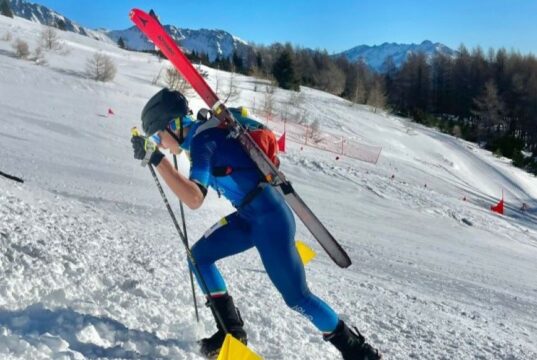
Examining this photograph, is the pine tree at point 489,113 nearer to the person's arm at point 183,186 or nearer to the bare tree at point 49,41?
the bare tree at point 49,41

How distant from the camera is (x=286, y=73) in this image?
52000 millimetres

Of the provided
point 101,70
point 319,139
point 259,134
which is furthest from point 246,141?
point 319,139

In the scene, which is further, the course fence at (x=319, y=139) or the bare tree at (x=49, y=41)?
the bare tree at (x=49, y=41)

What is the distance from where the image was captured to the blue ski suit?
288cm

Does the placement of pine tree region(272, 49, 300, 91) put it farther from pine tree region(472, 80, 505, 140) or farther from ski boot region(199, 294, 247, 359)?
ski boot region(199, 294, 247, 359)

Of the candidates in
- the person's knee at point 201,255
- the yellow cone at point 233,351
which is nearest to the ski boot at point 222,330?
the person's knee at point 201,255

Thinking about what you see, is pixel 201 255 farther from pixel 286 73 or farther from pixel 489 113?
pixel 489 113

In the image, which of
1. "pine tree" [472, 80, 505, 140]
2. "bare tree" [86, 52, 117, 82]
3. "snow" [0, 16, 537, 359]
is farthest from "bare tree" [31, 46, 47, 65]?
"pine tree" [472, 80, 505, 140]

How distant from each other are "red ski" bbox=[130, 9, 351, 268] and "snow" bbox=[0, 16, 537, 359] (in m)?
0.78

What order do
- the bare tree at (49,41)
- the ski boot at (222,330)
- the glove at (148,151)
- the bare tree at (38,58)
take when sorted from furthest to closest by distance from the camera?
the bare tree at (49,41) → the bare tree at (38,58) → the ski boot at (222,330) → the glove at (148,151)

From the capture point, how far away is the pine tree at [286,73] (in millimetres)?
50838

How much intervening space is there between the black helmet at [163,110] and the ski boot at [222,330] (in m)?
1.16

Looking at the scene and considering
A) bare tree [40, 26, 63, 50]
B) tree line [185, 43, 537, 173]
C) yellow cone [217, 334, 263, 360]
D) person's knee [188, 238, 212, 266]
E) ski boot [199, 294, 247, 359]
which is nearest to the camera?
yellow cone [217, 334, 263, 360]

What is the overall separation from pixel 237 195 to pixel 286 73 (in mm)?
50287
